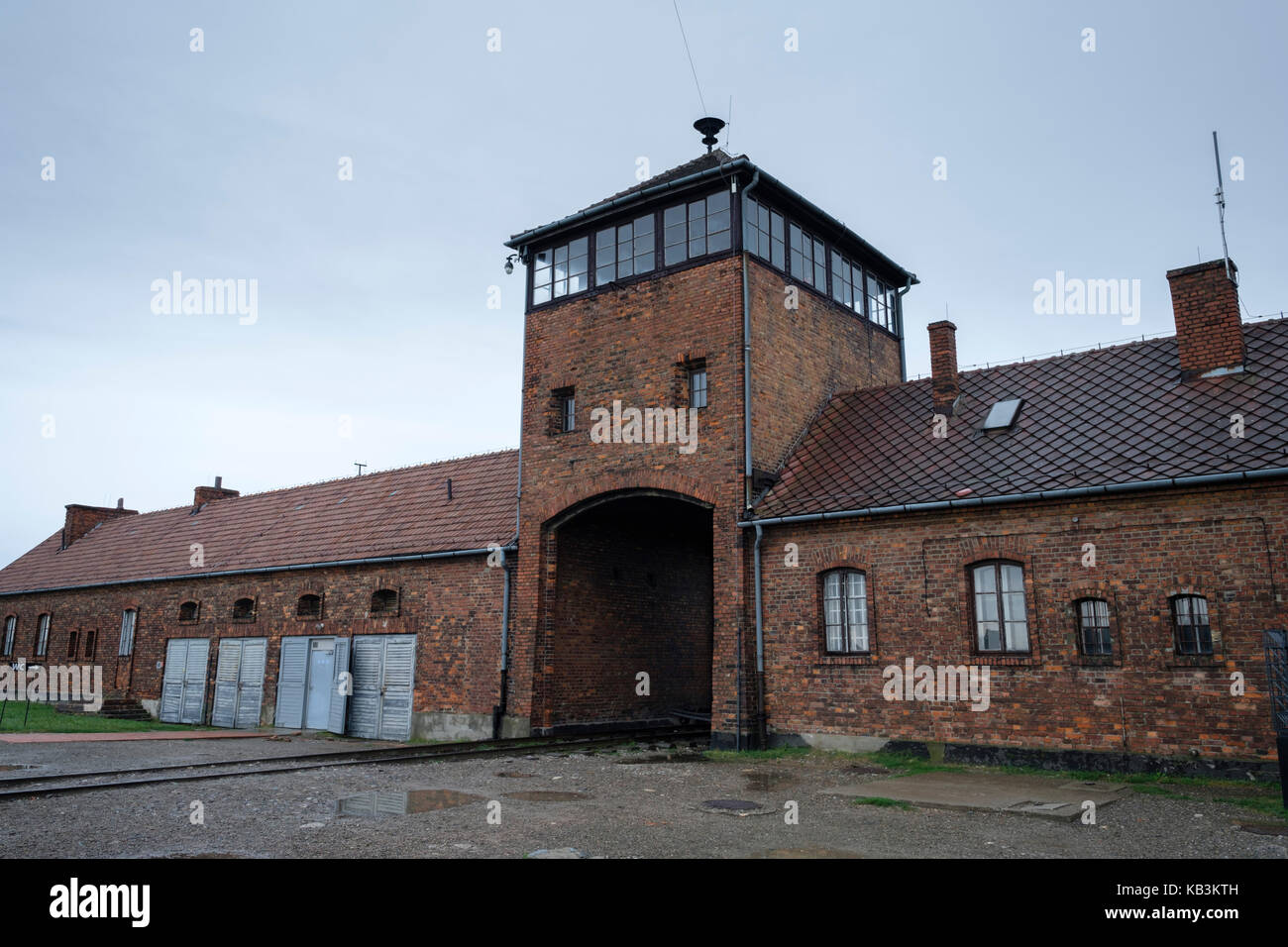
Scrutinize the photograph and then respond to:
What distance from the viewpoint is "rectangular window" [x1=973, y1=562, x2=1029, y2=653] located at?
13.4 metres

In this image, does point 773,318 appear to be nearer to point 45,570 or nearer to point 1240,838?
point 1240,838

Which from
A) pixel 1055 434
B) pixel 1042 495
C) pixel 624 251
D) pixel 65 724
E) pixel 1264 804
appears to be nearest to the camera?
pixel 1264 804

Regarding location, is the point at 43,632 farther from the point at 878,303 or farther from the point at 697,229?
the point at 878,303

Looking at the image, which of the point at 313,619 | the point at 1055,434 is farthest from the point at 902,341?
the point at 313,619

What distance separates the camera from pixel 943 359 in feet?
55.7

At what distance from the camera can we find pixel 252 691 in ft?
76.4

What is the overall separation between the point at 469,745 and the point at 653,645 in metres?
5.45

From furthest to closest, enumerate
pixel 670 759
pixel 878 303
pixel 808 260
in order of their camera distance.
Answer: pixel 878 303 < pixel 808 260 < pixel 670 759

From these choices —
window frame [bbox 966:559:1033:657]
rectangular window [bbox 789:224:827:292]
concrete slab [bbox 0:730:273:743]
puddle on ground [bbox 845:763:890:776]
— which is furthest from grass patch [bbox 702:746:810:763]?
concrete slab [bbox 0:730:273:743]

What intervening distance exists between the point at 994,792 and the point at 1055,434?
6.17 metres

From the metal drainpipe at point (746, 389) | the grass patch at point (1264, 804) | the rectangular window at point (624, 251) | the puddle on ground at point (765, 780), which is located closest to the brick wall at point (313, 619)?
the metal drainpipe at point (746, 389)

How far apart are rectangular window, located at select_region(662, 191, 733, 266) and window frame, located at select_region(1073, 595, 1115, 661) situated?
8.44 m

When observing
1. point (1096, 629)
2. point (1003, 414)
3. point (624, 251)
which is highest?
point (624, 251)
